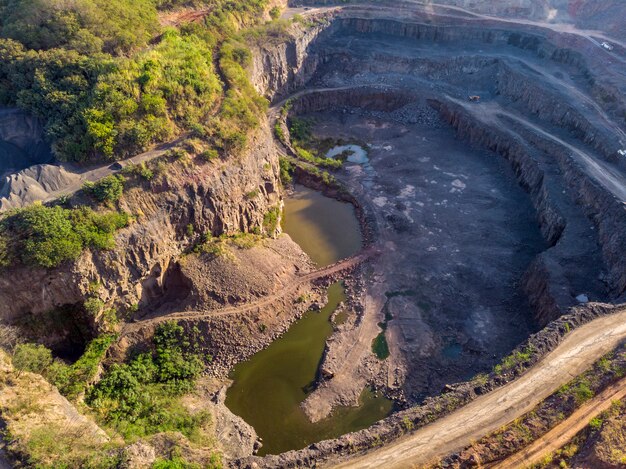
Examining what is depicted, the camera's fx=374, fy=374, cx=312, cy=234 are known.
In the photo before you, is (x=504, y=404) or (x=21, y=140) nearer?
(x=504, y=404)

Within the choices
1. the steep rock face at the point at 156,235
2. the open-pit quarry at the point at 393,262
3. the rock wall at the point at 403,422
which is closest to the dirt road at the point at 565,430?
the open-pit quarry at the point at 393,262

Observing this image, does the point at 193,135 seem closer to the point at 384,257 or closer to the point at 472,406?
the point at 384,257

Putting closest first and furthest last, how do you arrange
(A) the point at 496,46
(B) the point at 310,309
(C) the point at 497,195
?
1. (B) the point at 310,309
2. (C) the point at 497,195
3. (A) the point at 496,46

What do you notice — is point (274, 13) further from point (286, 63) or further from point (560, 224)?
point (560, 224)

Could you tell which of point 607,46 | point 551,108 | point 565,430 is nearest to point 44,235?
point 565,430

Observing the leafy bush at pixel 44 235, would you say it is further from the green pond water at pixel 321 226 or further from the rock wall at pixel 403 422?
the green pond water at pixel 321 226

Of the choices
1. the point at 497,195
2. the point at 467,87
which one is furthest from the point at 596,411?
the point at 467,87
